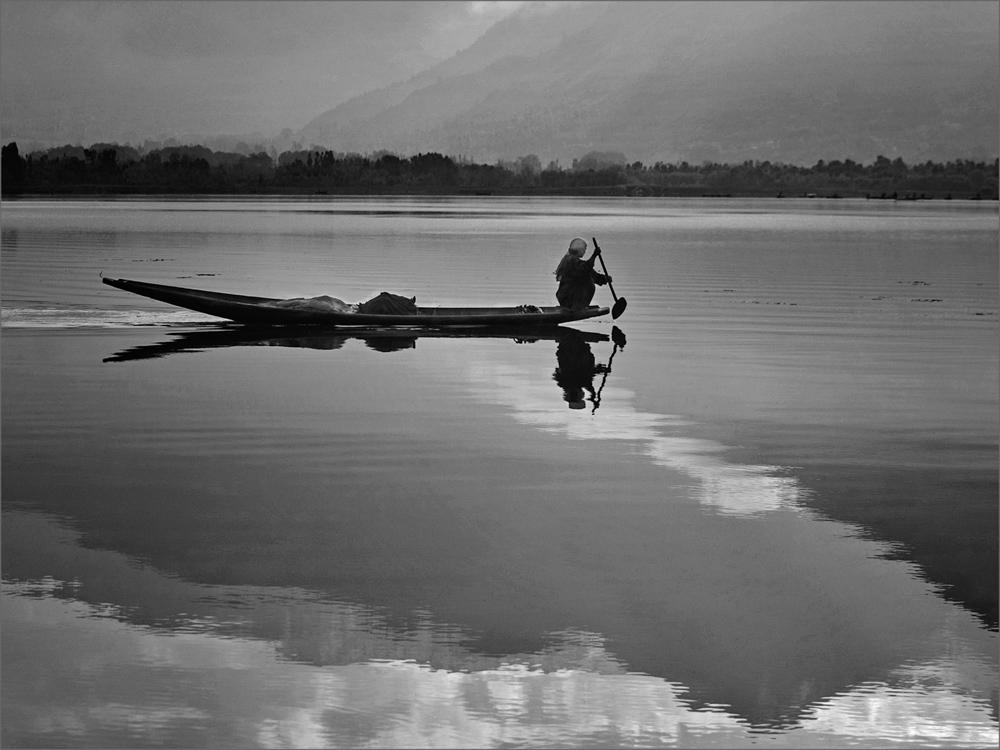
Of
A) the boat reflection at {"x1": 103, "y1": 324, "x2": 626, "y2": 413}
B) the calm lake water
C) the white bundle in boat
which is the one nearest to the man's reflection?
the boat reflection at {"x1": 103, "y1": 324, "x2": 626, "y2": 413}

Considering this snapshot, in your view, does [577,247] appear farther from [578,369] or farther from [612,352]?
[578,369]

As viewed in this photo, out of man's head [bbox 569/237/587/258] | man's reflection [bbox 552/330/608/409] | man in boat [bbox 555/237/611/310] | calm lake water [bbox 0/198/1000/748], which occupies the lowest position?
calm lake water [bbox 0/198/1000/748]

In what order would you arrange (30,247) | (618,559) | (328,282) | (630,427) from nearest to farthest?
(618,559) → (630,427) → (328,282) → (30,247)

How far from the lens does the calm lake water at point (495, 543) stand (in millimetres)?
7668

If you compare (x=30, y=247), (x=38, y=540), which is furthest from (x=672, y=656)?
(x=30, y=247)

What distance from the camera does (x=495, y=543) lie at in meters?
10.6

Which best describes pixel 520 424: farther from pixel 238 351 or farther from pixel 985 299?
pixel 985 299

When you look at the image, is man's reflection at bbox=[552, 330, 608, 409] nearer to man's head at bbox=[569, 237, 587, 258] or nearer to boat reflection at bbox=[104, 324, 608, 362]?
boat reflection at bbox=[104, 324, 608, 362]

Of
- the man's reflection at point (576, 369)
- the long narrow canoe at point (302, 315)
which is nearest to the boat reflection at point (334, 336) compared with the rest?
the long narrow canoe at point (302, 315)

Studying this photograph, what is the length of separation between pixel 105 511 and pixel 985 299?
1072 inches

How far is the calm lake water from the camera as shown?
7.67m

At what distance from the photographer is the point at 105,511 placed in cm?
1147

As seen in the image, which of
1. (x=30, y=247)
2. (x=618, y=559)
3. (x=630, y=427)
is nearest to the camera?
(x=618, y=559)

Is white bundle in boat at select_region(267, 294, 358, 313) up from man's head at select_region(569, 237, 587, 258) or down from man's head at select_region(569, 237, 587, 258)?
down
